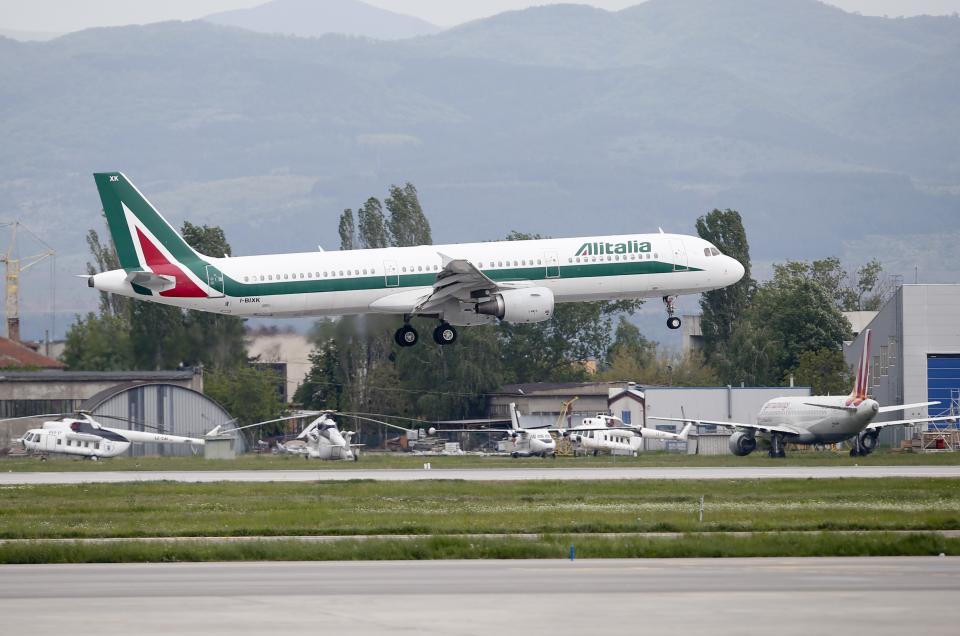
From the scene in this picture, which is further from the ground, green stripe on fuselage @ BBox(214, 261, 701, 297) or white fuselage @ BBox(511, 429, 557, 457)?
green stripe on fuselage @ BBox(214, 261, 701, 297)

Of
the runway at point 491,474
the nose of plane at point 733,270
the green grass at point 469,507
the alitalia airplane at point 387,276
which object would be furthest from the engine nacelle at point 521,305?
the nose of plane at point 733,270

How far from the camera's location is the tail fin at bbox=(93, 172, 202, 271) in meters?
58.6

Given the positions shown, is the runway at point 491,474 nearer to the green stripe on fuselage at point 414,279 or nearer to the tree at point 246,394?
the green stripe on fuselage at point 414,279

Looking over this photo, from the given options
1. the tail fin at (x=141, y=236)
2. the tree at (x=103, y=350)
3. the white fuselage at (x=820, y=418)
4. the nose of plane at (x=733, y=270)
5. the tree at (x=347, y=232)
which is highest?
the tree at (x=347, y=232)

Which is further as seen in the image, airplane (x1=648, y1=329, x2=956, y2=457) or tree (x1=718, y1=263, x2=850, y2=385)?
tree (x1=718, y1=263, x2=850, y2=385)

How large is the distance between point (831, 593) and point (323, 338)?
162ft

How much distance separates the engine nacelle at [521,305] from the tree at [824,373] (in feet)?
168

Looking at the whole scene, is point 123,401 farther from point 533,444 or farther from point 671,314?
point 671,314

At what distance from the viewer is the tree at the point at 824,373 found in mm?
106375

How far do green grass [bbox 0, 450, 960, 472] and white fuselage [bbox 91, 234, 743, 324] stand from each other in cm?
939

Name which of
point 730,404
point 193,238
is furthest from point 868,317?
point 193,238

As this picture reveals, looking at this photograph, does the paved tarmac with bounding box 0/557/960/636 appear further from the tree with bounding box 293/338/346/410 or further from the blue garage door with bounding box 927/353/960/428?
the tree with bounding box 293/338/346/410

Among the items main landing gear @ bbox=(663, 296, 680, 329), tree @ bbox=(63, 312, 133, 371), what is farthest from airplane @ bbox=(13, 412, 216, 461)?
main landing gear @ bbox=(663, 296, 680, 329)

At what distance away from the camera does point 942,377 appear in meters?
88.4
